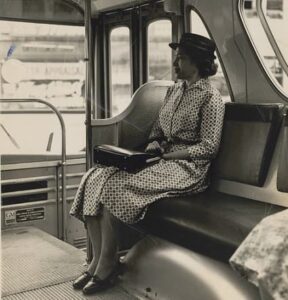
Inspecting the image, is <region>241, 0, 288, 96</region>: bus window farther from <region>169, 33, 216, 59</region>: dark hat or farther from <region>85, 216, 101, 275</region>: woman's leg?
<region>85, 216, 101, 275</region>: woman's leg

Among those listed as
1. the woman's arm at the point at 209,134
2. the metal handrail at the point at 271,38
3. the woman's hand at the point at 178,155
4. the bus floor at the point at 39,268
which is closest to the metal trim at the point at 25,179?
the bus floor at the point at 39,268

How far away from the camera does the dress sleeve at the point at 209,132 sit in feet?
10.1

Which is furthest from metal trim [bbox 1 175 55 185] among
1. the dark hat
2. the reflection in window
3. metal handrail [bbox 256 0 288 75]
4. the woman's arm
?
metal handrail [bbox 256 0 288 75]

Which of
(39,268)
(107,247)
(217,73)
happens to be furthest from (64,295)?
(217,73)

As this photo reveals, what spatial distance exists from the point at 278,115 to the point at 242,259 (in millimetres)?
1244

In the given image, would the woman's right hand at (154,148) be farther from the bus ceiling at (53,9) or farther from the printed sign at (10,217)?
the printed sign at (10,217)

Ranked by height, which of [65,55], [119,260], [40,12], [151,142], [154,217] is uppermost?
[40,12]

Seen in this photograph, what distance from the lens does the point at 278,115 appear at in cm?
298

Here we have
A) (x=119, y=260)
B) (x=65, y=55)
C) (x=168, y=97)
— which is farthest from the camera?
(x=65, y=55)

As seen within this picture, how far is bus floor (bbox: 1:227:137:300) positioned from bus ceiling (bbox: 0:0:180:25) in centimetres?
200

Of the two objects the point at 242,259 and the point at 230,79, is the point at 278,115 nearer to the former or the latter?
the point at 230,79

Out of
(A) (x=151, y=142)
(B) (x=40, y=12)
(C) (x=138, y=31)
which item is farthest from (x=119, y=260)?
(B) (x=40, y=12)

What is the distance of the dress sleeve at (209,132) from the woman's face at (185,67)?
0.23 m

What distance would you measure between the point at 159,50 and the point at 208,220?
2242 millimetres
